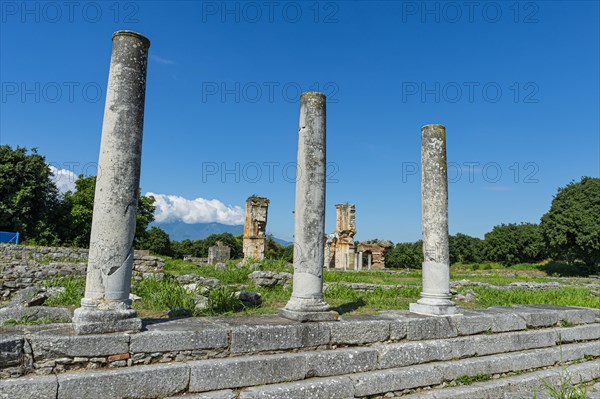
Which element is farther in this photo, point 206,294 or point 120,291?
point 206,294

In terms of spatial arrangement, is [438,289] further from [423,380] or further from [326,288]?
[326,288]

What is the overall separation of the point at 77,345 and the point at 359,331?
3.92 metres

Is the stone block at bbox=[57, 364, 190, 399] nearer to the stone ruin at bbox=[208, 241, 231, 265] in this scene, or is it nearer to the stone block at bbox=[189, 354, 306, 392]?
the stone block at bbox=[189, 354, 306, 392]

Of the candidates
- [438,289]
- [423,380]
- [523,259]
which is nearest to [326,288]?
[438,289]

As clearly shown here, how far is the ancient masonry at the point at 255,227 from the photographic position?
98.4 feet

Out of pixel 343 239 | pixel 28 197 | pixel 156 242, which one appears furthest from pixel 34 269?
pixel 156 242

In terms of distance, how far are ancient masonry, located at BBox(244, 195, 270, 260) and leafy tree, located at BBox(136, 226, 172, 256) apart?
117ft

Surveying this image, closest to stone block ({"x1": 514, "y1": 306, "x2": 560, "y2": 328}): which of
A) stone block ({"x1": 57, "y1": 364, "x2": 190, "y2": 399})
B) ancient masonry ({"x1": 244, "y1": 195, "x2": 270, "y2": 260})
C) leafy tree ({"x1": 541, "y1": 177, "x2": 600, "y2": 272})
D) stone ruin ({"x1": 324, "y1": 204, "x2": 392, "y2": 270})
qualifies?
stone block ({"x1": 57, "y1": 364, "x2": 190, "y2": 399})

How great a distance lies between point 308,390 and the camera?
5203 millimetres

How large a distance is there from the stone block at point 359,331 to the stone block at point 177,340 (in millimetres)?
1765

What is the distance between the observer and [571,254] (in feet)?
131

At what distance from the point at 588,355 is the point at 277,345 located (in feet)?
22.8

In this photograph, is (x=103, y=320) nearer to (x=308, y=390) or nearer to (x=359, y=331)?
(x=308, y=390)

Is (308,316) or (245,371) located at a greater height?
(308,316)
